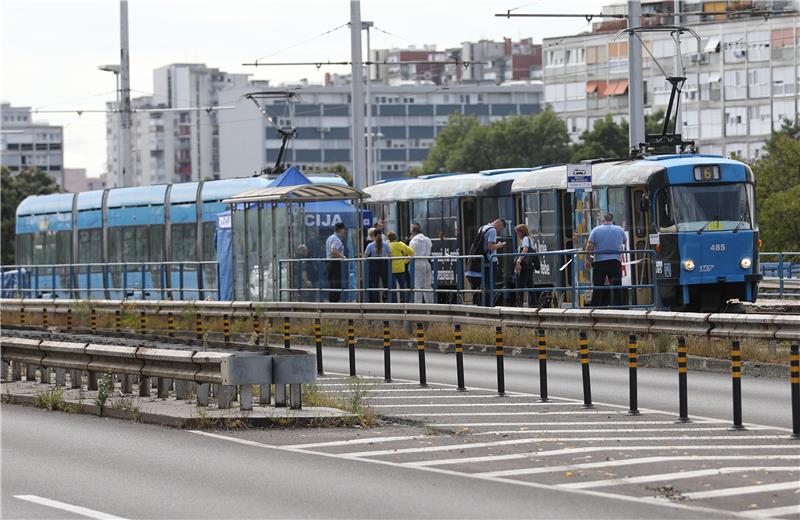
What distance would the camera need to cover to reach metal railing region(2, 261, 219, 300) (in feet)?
132

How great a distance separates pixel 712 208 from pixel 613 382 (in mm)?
10440

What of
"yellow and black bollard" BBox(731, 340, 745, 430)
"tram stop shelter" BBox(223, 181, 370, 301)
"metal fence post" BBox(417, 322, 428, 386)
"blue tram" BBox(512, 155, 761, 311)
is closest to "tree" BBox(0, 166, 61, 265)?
"tram stop shelter" BBox(223, 181, 370, 301)

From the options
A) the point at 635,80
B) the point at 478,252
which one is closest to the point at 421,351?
the point at 478,252

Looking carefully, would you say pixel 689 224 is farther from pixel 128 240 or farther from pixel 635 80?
pixel 128 240

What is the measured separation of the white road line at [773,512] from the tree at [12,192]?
109 metres

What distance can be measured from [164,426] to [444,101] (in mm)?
177604

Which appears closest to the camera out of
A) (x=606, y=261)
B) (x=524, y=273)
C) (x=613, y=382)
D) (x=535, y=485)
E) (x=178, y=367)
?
(x=535, y=485)

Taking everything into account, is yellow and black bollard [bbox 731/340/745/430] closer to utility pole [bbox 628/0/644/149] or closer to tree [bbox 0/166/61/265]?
utility pole [bbox 628/0/644/149]

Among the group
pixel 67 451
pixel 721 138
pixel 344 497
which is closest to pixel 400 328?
pixel 67 451

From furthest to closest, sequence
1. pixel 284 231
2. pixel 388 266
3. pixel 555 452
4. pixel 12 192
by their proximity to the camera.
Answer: pixel 12 192 → pixel 284 231 → pixel 388 266 → pixel 555 452

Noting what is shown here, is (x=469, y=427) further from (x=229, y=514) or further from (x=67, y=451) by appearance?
(x=229, y=514)

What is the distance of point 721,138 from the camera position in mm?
113938

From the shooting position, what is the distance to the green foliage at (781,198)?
2331 inches

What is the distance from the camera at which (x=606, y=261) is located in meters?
28.4
